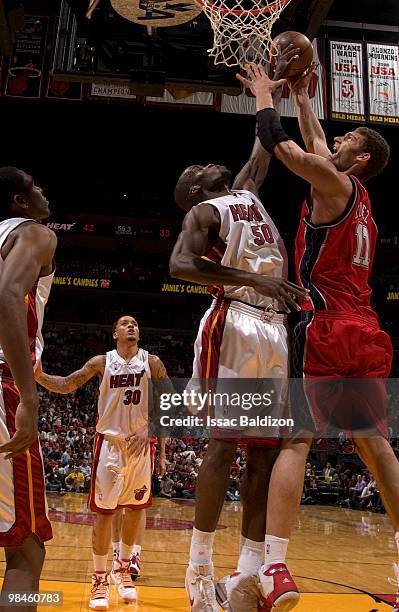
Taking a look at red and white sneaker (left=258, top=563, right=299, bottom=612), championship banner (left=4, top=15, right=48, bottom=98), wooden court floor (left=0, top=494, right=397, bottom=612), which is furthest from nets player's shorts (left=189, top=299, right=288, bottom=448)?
championship banner (left=4, top=15, right=48, bottom=98)

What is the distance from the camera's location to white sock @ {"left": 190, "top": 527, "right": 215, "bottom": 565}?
2.84m

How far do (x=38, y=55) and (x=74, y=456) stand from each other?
9443 millimetres

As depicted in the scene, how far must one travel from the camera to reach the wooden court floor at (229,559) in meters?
4.48

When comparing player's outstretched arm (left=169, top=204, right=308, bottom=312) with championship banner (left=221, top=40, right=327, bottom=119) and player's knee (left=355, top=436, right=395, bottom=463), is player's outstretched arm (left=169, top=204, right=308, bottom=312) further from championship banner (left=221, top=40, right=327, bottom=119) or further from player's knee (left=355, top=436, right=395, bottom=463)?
championship banner (left=221, top=40, right=327, bottom=119)

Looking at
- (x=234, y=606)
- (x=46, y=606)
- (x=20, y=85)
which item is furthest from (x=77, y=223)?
(x=234, y=606)

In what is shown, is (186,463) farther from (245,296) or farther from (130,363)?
(245,296)

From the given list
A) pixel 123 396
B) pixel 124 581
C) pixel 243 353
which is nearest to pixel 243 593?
pixel 243 353

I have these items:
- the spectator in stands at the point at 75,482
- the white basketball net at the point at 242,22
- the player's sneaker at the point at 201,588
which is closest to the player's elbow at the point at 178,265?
the player's sneaker at the point at 201,588

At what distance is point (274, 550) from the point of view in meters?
2.68

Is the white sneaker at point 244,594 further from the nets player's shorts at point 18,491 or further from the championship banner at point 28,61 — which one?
the championship banner at point 28,61

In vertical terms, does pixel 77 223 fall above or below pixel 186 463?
above

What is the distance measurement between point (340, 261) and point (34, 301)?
4.94 feet

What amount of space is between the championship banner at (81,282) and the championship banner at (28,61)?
11810 mm

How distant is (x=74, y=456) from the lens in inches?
629
